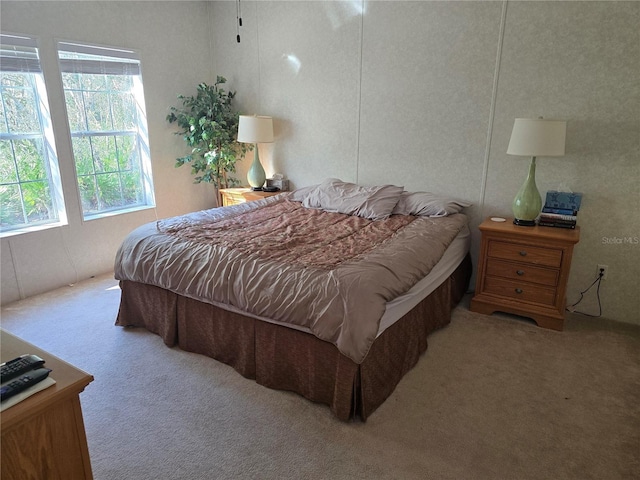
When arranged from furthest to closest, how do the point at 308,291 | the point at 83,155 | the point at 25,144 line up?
the point at 83,155 < the point at 25,144 < the point at 308,291

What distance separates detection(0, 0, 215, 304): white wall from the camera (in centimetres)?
331

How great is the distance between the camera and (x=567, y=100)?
9.56 feet

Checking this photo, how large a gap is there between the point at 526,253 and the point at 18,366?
282 cm

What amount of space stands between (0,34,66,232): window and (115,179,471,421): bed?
133cm

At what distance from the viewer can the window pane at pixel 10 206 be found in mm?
3322

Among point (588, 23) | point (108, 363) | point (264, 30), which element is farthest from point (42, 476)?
point (264, 30)

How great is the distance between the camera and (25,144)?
337 cm

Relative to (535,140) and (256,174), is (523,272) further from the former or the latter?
(256,174)

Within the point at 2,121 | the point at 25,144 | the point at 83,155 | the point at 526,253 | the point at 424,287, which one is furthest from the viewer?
the point at 83,155

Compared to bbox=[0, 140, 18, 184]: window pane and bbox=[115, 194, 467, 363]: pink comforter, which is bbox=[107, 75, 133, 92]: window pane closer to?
bbox=[0, 140, 18, 184]: window pane

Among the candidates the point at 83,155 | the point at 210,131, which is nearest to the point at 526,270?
the point at 210,131

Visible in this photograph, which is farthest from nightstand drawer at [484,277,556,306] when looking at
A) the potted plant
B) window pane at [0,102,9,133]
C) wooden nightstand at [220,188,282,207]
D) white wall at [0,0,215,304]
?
window pane at [0,102,9,133]

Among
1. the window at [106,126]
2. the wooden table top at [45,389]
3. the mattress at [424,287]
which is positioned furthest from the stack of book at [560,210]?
the window at [106,126]

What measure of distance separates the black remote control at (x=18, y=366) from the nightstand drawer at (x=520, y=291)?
9.02 feet
